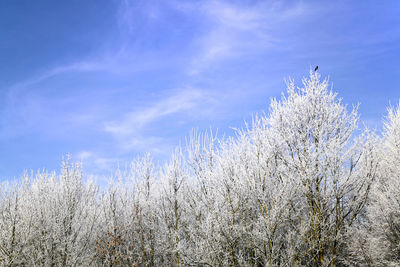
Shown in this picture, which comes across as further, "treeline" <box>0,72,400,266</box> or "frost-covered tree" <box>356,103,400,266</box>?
"frost-covered tree" <box>356,103,400,266</box>

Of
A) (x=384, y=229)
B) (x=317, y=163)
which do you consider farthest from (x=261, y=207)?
(x=384, y=229)

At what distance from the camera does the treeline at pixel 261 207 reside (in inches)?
518

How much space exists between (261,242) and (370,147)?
31.1 ft

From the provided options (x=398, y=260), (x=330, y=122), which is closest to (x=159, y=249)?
(x=330, y=122)

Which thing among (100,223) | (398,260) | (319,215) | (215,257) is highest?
(100,223)

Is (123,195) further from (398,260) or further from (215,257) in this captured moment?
(398,260)

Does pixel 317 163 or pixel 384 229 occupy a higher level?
pixel 317 163

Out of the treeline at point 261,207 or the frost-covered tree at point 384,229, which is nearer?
the treeline at point 261,207

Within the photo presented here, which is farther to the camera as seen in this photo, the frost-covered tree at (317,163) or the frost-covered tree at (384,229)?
the frost-covered tree at (384,229)

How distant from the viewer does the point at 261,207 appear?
42.7 feet

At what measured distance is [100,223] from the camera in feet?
72.7

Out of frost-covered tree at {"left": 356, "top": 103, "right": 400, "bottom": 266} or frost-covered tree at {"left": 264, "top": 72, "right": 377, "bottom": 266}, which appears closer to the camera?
frost-covered tree at {"left": 264, "top": 72, "right": 377, "bottom": 266}

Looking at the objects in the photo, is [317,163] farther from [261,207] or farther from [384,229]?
[384,229]

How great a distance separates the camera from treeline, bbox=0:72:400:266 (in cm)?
1316
